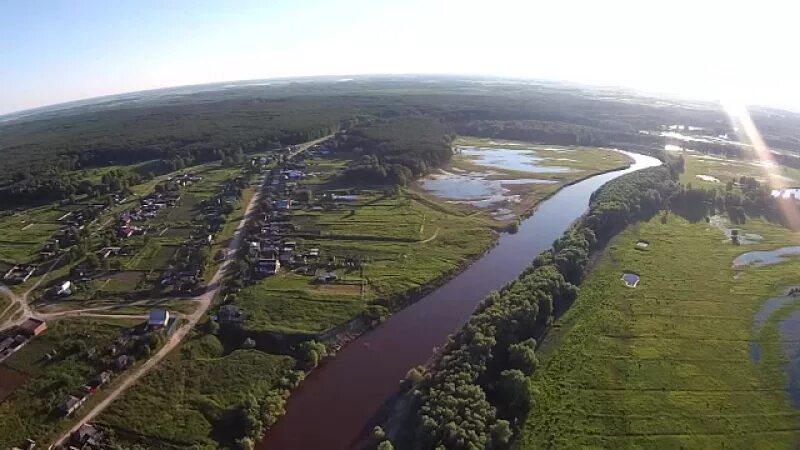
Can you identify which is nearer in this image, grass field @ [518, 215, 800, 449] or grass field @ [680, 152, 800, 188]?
grass field @ [518, 215, 800, 449]

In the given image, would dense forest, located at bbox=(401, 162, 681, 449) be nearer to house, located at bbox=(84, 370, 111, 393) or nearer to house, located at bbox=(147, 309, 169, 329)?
house, located at bbox=(84, 370, 111, 393)

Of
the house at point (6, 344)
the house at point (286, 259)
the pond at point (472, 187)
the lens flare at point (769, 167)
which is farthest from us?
the pond at point (472, 187)

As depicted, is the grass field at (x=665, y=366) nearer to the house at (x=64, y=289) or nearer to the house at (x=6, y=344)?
the house at (x=6, y=344)

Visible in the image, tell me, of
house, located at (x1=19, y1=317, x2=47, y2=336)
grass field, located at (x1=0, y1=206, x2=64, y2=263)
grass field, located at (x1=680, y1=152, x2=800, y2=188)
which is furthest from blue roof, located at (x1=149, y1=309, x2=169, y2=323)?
grass field, located at (x1=680, y1=152, x2=800, y2=188)

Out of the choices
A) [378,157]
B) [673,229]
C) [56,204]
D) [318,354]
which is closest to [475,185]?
[378,157]

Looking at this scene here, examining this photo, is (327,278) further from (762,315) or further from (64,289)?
(762,315)

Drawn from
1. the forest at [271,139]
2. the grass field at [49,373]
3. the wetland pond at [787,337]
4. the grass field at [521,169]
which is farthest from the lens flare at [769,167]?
the grass field at [49,373]

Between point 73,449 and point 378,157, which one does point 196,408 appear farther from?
point 378,157
